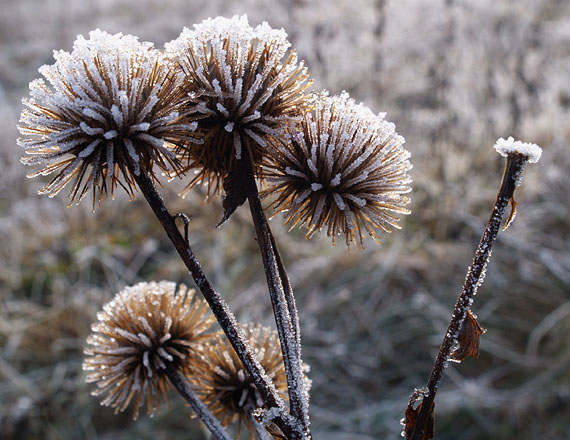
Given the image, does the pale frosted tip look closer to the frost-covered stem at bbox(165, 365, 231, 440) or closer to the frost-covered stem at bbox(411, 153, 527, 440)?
the frost-covered stem at bbox(411, 153, 527, 440)

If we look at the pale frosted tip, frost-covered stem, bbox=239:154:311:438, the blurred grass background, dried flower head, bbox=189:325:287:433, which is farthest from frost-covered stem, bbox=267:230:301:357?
the blurred grass background

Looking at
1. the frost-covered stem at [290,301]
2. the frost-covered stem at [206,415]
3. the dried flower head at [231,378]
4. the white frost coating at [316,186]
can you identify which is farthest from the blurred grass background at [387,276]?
the white frost coating at [316,186]

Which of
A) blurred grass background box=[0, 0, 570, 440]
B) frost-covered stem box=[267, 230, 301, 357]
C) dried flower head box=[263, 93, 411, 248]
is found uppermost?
blurred grass background box=[0, 0, 570, 440]

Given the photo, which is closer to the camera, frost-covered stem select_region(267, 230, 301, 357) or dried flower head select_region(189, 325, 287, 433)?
frost-covered stem select_region(267, 230, 301, 357)

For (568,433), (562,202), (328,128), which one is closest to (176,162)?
(328,128)

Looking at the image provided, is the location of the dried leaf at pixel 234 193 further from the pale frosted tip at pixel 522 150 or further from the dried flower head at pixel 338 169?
the pale frosted tip at pixel 522 150

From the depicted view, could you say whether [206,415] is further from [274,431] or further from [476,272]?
[476,272]

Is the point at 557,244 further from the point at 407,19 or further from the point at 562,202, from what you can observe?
the point at 407,19
